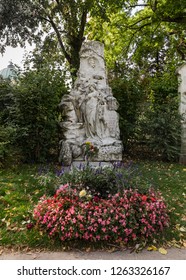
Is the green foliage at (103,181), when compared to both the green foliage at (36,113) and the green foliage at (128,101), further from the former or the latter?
the green foliage at (128,101)

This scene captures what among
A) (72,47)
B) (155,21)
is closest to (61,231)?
(155,21)

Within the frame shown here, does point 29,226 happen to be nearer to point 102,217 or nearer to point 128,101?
point 102,217

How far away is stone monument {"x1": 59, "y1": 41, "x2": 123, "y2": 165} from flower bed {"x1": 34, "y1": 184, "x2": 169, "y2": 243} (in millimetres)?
2728

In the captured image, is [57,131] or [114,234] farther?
[57,131]

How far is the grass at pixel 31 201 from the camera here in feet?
10.4

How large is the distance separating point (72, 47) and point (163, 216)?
12499mm

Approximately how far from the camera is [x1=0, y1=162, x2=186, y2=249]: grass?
3.18 m

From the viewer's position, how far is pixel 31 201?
13.7 feet

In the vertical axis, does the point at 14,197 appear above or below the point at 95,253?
above

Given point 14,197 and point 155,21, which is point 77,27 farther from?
point 14,197

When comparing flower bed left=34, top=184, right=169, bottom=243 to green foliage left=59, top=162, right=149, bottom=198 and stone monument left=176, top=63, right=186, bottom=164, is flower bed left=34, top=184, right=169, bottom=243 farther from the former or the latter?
stone monument left=176, top=63, right=186, bottom=164

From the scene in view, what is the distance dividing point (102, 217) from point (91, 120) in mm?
3593

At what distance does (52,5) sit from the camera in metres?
13.5
